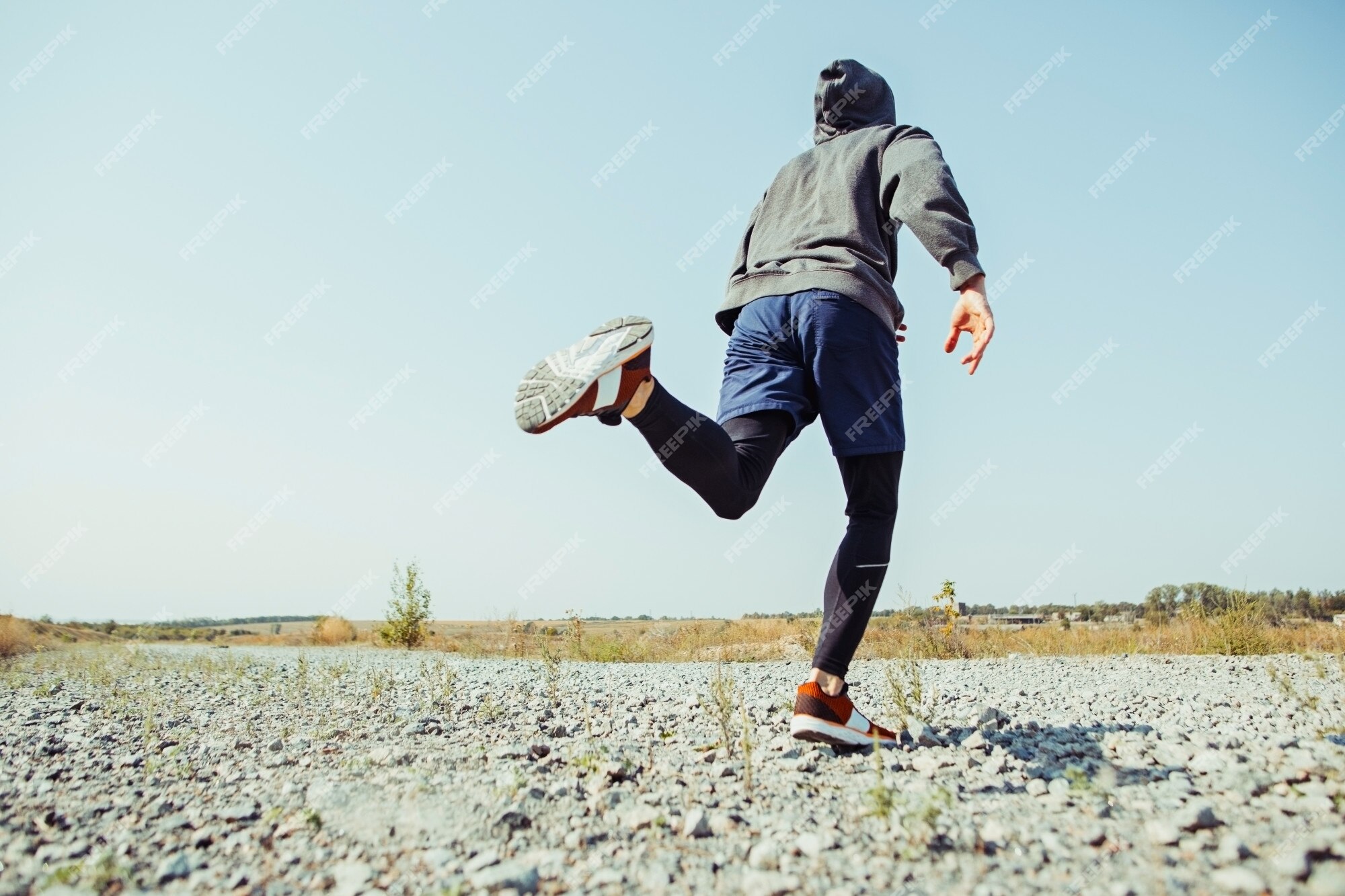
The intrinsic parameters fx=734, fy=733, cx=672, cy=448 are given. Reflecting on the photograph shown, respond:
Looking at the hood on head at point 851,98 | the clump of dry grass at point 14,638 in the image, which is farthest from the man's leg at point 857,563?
the clump of dry grass at point 14,638

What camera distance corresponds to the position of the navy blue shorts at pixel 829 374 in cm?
237

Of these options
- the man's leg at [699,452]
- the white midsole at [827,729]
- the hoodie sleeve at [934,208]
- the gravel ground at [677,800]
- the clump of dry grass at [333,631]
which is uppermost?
the hoodie sleeve at [934,208]

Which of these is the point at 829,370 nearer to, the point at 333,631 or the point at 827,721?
the point at 827,721

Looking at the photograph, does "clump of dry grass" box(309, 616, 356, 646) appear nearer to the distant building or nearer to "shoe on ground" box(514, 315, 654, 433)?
the distant building

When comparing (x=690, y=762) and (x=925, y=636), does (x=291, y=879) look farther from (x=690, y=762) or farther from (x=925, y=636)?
(x=925, y=636)

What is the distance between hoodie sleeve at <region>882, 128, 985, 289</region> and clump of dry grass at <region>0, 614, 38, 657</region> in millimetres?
12153

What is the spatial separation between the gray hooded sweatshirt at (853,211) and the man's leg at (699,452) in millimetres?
731

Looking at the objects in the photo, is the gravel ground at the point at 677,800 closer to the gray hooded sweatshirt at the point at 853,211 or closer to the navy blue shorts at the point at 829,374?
the navy blue shorts at the point at 829,374

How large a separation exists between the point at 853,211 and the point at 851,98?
27.0 inches

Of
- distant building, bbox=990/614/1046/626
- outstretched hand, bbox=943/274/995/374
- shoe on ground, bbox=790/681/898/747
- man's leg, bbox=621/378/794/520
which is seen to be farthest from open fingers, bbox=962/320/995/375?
distant building, bbox=990/614/1046/626

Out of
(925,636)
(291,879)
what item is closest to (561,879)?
(291,879)

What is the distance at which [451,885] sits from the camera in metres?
1.36

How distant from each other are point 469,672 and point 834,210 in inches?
189

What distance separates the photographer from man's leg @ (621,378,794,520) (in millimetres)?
2059
